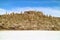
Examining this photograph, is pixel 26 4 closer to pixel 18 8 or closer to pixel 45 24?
pixel 18 8

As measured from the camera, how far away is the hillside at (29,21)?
1.71 metres

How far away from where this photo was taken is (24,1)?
176 cm

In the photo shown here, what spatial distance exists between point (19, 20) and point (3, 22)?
23 cm

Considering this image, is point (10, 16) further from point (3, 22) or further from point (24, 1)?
point (24, 1)

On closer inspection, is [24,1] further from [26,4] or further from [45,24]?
[45,24]

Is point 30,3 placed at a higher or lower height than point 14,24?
higher

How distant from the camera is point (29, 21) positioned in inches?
68.1

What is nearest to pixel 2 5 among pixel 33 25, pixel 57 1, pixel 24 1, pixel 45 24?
pixel 24 1

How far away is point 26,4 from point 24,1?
0.06 m

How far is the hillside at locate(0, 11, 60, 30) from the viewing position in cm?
171

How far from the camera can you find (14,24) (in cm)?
171

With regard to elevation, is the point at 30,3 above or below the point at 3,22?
above
